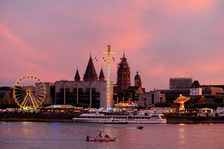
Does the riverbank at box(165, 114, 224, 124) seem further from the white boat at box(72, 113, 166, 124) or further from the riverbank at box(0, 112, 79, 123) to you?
the riverbank at box(0, 112, 79, 123)

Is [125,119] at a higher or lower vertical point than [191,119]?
higher

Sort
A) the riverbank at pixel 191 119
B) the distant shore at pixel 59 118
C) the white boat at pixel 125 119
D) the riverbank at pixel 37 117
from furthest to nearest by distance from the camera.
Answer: the riverbank at pixel 37 117 < the distant shore at pixel 59 118 < the riverbank at pixel 191 119 < the white boat at pixel 125 119

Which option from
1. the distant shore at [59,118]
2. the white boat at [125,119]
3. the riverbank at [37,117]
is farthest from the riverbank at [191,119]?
the riverbank at [37,117]

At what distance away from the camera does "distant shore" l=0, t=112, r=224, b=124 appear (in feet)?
488

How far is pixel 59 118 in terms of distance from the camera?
15788 centimetres

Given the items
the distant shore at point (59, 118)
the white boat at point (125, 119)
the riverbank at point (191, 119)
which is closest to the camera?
the white boat at point (125, 119)

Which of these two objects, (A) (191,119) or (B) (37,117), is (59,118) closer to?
(B) (37,117)

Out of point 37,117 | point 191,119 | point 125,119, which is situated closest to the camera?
point 125,119

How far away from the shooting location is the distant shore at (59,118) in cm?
14862

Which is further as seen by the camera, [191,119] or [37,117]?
[37,117]

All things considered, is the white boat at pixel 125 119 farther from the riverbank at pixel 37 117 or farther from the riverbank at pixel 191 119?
the riverbank at pixel 37 117

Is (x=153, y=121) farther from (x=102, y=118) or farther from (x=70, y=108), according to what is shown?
(x=70, y=108)

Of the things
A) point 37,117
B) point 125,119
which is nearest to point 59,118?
point 37,117

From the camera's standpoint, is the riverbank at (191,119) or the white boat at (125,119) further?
the riverbank at (191,119)
